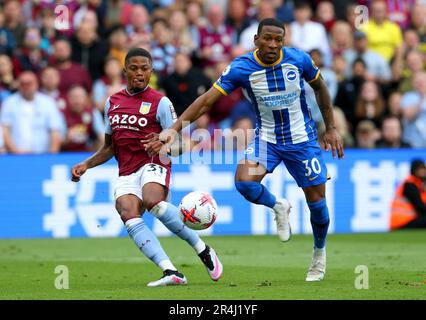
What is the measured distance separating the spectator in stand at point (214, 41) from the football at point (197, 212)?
9711 millimetres

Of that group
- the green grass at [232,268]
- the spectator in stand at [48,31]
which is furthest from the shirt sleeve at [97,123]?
the green grass at [232,268]

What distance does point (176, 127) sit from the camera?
1017 cm

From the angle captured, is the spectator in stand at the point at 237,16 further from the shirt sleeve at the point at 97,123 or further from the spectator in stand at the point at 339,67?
the shirt sleeve at the point at 97,123

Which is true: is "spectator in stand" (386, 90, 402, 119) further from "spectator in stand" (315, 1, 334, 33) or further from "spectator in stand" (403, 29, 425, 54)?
"spectator in stand" (315, 1, 334, 33)

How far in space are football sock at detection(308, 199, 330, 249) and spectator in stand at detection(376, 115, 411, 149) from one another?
8646 millimetres

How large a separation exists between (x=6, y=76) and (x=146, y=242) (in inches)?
349

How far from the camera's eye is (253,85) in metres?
10.8

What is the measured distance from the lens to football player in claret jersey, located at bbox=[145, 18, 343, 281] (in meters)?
10.8

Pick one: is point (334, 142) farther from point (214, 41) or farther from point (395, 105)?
point (214, 41)

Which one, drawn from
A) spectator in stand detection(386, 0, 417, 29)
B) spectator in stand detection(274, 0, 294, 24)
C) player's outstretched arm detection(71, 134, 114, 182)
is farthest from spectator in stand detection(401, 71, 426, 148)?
player's outstretched arm detection(71, 134, 114, 182)

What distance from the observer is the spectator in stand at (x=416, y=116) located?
1977 centimetres

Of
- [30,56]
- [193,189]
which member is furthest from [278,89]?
[30,56]
